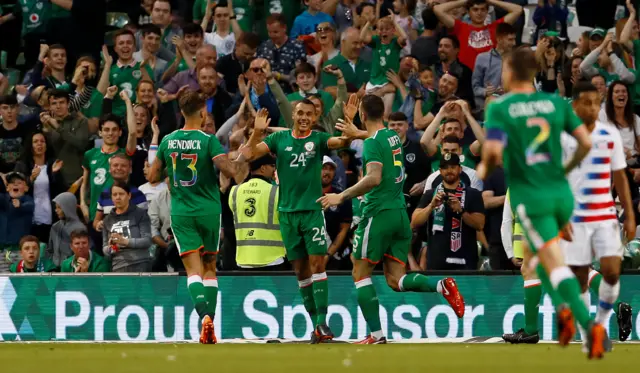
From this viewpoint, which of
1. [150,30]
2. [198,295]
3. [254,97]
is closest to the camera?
[198,295]

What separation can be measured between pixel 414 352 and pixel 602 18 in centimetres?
1141

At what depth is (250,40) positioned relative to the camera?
2094cm

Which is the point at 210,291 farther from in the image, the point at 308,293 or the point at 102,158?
the point at 102,158

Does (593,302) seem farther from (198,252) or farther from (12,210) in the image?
(12,210)

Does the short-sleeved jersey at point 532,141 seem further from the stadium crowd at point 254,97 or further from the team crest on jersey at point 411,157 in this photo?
the team crest on jersey at point 411,157

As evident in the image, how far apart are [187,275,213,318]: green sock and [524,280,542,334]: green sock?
3295 millimetres

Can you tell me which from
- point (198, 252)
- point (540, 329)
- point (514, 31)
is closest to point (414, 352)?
point (198, 252)

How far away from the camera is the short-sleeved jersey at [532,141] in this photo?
10273mm

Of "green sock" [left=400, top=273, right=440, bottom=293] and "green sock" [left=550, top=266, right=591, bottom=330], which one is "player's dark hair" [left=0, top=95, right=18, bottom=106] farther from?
"green sock" [left=550, top=266, right=591, bottom=330]

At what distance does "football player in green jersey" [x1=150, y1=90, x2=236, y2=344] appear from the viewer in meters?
14.2

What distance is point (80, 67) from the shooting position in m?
21.0

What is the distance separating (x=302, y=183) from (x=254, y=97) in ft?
16.9

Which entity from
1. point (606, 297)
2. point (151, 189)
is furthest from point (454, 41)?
point (606, 297)

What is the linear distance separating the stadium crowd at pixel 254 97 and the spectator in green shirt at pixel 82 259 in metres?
0.03
